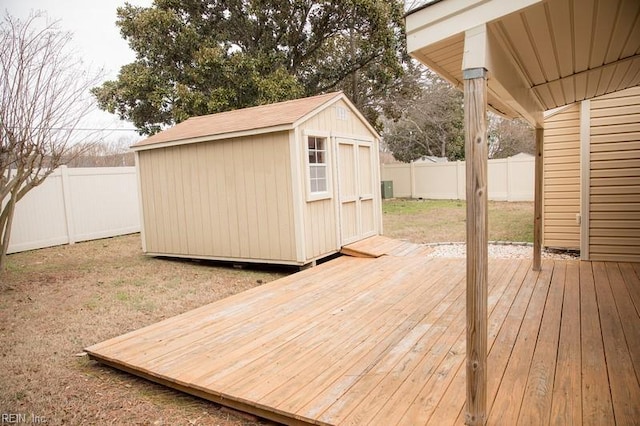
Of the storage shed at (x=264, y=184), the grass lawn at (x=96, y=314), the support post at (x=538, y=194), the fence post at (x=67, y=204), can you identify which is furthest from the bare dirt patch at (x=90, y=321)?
the support post at (x=538, y=194)

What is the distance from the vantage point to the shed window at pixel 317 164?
6462 mm

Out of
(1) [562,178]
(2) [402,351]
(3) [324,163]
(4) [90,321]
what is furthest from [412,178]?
(2) [402,351]

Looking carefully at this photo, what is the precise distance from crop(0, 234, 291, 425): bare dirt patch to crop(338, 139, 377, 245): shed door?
150 centimetres

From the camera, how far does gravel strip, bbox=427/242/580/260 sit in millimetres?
6770

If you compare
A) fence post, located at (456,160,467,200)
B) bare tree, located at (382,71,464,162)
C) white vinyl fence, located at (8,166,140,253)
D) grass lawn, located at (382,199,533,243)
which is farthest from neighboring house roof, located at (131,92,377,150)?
fence post, located at (456,160,467,200)

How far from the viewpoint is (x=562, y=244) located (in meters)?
6.91

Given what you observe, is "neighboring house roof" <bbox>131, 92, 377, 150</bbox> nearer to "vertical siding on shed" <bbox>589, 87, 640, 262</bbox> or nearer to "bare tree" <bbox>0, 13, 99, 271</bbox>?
"bare tree" <bbox>0, 13, 99, 271</bbox>

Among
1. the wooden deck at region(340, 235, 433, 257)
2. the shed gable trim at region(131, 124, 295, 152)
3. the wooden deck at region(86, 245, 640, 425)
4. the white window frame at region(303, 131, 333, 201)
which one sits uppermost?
the shed gable trim at region(131, 124, 295, 152)

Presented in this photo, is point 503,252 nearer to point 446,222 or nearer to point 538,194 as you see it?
point 538,194

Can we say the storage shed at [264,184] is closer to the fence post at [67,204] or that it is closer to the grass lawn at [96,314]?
the grass lawn at [96,314]

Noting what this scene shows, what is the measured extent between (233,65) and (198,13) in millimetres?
2305

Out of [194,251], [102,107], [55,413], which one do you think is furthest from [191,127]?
[102,107]

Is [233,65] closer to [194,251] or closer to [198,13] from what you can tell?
[198,13]

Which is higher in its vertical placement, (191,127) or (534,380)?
(191,127)
